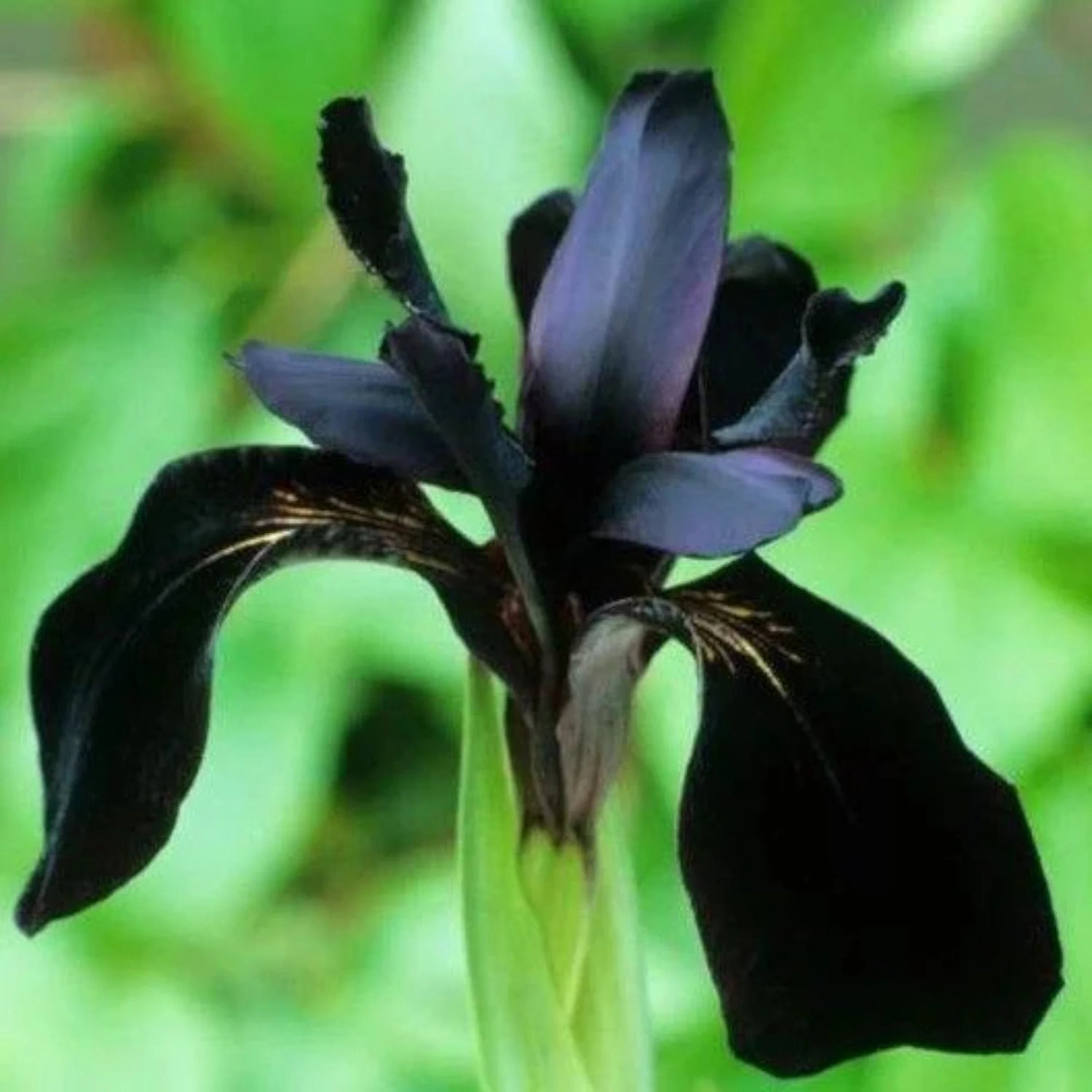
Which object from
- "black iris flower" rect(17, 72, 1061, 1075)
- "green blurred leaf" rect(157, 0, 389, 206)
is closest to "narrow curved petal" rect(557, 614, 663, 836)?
"black iris flower" rect(17, 72, 1061, 1075)

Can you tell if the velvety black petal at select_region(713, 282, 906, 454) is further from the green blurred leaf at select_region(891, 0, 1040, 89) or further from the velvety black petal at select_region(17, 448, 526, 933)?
the green blurred leaf at select_region(891, 0, 1040, 89)

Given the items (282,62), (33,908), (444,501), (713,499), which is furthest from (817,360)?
(282,62)

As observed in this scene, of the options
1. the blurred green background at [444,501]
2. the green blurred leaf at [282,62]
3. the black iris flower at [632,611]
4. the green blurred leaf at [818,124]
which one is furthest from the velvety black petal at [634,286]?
the green blurred leaf at [282,62]

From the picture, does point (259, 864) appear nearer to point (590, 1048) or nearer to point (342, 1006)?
point (342, 1006)

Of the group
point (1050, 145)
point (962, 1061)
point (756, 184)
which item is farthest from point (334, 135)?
point (756, 184)

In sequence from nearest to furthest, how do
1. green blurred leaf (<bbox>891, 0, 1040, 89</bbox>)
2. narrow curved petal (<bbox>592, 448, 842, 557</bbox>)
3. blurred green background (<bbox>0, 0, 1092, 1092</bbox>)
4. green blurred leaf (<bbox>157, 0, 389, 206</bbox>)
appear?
narrow curved petal (<bbox>592, 448, 842, 557</bbox>) < blurred green background (<bbox>0, 0, 1092, 1092</bbox>) < green blurred leaf (<bbox>891, 0, 1040, 89</bbox>) < green blurred leaf (<bbox>157, 0, 389, 206</bbox>)

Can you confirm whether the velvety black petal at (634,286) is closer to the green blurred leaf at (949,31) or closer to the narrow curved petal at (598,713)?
the narrow curved petal at (598,713)

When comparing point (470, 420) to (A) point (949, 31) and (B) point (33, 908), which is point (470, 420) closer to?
(B) point (33, 908)
